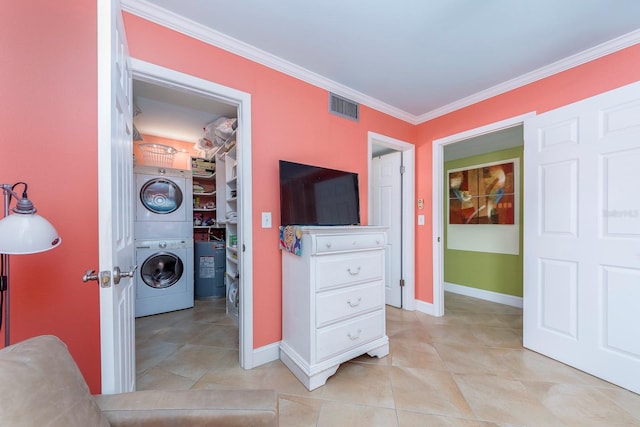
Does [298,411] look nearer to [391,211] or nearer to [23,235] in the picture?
[23,235]

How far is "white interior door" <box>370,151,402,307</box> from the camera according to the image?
10.4ft

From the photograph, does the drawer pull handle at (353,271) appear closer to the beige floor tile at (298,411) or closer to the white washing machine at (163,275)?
the beige floor tile at (298,411)

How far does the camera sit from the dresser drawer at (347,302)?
1.70 m

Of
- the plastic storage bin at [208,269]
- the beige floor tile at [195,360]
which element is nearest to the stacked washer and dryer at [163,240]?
the plastic storage bin at [208,269]

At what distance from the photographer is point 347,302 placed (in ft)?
5.95

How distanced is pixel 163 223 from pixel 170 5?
2350mm

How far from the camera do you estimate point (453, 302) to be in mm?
3438

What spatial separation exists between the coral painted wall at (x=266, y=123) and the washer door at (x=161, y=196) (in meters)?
1.83

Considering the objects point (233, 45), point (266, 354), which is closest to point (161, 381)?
point (266, 354)

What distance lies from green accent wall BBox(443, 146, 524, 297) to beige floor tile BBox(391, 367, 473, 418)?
221cm

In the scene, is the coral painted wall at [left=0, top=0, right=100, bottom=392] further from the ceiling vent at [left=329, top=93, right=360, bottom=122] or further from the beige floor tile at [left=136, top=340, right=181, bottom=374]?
the ceiling vent at [left=329, top=93, right=360, bottom=122]

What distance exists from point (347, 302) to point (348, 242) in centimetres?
44

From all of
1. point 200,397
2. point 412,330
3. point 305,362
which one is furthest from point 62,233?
point 412,330

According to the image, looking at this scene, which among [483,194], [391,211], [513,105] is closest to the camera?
[513,105]
